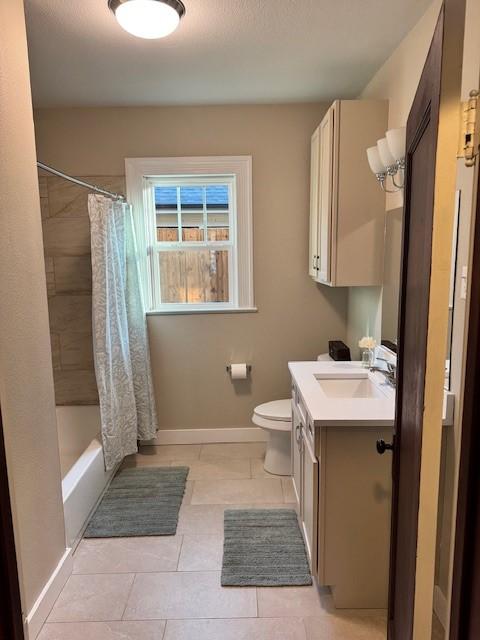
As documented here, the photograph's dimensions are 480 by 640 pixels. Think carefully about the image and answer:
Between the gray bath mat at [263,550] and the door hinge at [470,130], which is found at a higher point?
the door hinge at [470,130]

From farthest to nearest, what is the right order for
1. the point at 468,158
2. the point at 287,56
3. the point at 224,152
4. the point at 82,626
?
the point at 224,152 < the point at 287,56 < the point at 82,626 < the point at 468,158

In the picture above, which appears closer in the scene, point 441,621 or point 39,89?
point 441,621

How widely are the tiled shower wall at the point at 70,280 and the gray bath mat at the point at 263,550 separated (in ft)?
5.47

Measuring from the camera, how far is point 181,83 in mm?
2781

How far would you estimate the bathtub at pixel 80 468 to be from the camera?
7.66 ft

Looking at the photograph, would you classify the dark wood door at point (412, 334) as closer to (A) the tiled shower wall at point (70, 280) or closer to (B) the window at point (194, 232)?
(B) the window at point (194, 232)

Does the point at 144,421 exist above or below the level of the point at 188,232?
below

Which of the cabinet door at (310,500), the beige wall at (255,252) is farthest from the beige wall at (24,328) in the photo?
the beige wall at (255,252)

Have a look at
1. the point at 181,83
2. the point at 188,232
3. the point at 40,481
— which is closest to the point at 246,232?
the point at 188,232

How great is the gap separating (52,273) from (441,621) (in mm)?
3193

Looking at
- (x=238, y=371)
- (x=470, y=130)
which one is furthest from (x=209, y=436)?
(x=470, y=130)

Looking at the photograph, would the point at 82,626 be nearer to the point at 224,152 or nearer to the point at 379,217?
the point at 379,217

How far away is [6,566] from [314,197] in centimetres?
277

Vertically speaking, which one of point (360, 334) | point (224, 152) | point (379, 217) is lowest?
point (360, 334)
